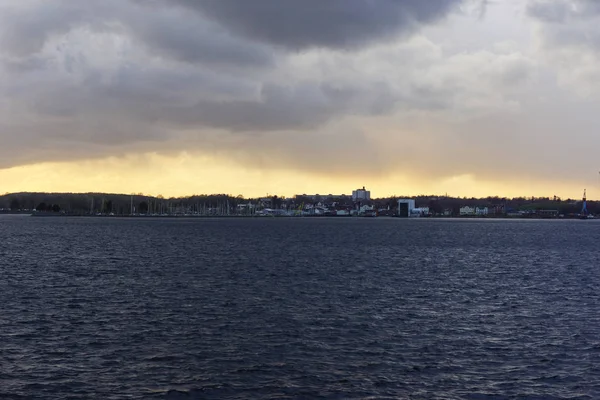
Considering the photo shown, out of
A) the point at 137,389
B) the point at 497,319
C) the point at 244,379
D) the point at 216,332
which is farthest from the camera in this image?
the point at 497,319

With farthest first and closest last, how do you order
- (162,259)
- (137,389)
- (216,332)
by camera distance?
(162,259), (216,332), (137,389)

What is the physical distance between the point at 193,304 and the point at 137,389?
2217cm

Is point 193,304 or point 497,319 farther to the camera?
point 193,304

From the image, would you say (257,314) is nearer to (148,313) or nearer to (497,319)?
(148,313)

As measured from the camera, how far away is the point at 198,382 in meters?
27.9

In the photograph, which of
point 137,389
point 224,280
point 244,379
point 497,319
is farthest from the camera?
point 224,280

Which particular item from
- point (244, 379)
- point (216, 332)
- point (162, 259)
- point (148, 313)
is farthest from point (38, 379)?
point (162, 259)

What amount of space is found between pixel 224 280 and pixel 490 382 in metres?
40.0

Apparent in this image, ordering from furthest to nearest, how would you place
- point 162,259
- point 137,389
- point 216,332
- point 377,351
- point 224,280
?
point 162,259, point 224,280, point 216,332, point 377,351, point 137,389

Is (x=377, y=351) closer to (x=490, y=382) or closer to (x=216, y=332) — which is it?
(x=490, y=382)

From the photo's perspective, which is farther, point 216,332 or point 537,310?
point 537,310

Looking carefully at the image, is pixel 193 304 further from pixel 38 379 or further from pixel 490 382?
pixel 490 382

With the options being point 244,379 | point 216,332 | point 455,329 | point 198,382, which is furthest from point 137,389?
point 455,329

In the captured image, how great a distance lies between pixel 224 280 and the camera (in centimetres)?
6450
